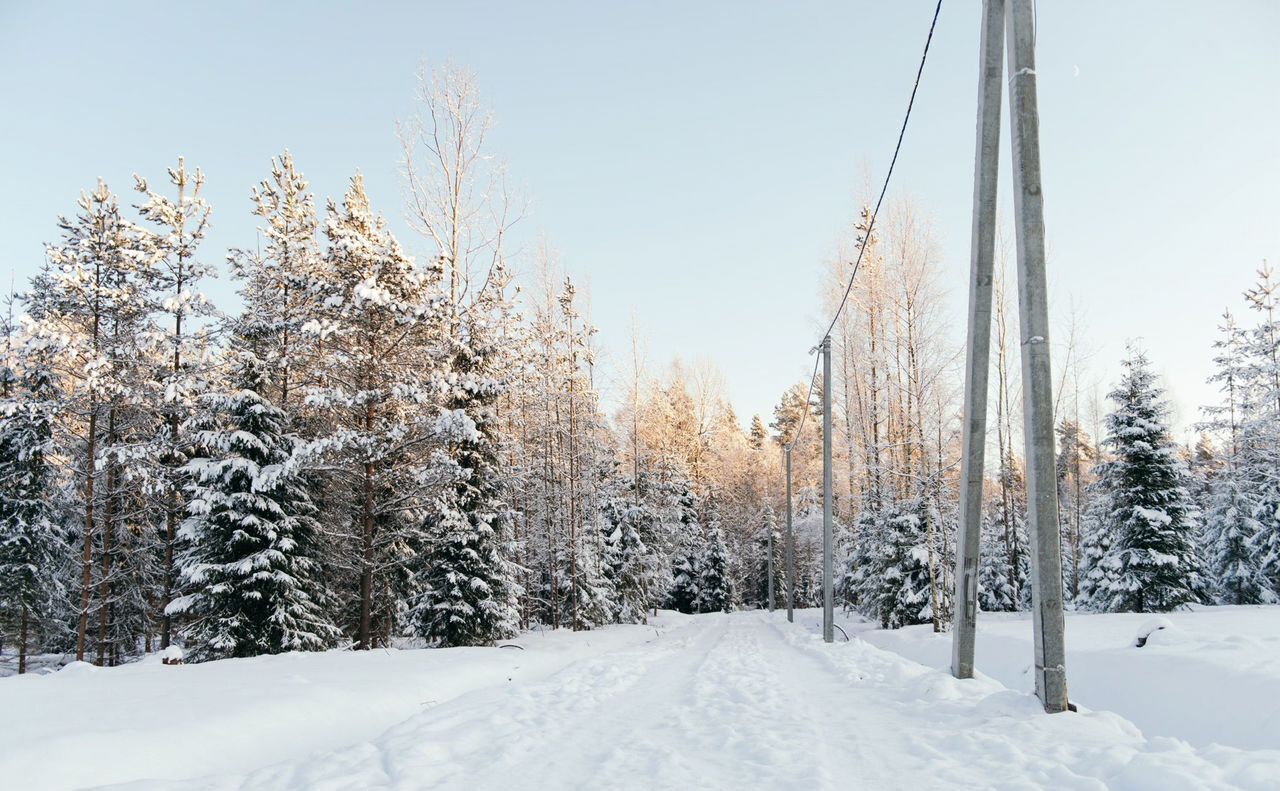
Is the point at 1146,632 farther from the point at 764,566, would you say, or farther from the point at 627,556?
the point at 764,566

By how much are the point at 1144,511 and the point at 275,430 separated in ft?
75.8

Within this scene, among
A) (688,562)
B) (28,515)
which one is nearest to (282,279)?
(28,515)

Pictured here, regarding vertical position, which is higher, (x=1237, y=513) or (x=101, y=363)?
(x=101, y=363)

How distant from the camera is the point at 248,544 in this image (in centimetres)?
1455

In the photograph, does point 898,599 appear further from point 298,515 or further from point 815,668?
point 298,515

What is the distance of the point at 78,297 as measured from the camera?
16625 mm

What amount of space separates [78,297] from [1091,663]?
21828 mm

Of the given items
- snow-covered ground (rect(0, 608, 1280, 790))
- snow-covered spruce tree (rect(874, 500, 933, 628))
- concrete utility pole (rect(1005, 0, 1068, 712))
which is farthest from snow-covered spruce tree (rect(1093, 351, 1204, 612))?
concrete utility pole (rect(1005, 0, 1068, 712))

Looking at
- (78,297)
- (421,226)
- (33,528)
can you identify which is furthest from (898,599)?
(33,528)

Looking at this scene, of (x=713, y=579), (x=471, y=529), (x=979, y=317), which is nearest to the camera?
(x=979, y=317)

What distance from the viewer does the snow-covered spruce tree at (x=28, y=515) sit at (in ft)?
59.4

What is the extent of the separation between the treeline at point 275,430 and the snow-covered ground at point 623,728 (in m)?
5.16

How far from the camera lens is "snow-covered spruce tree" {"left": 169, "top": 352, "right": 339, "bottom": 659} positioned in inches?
551

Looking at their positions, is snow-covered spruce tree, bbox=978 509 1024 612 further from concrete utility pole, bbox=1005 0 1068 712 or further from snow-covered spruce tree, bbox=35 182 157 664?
snow-covered spruce tree, bbox=35 182 157 664
